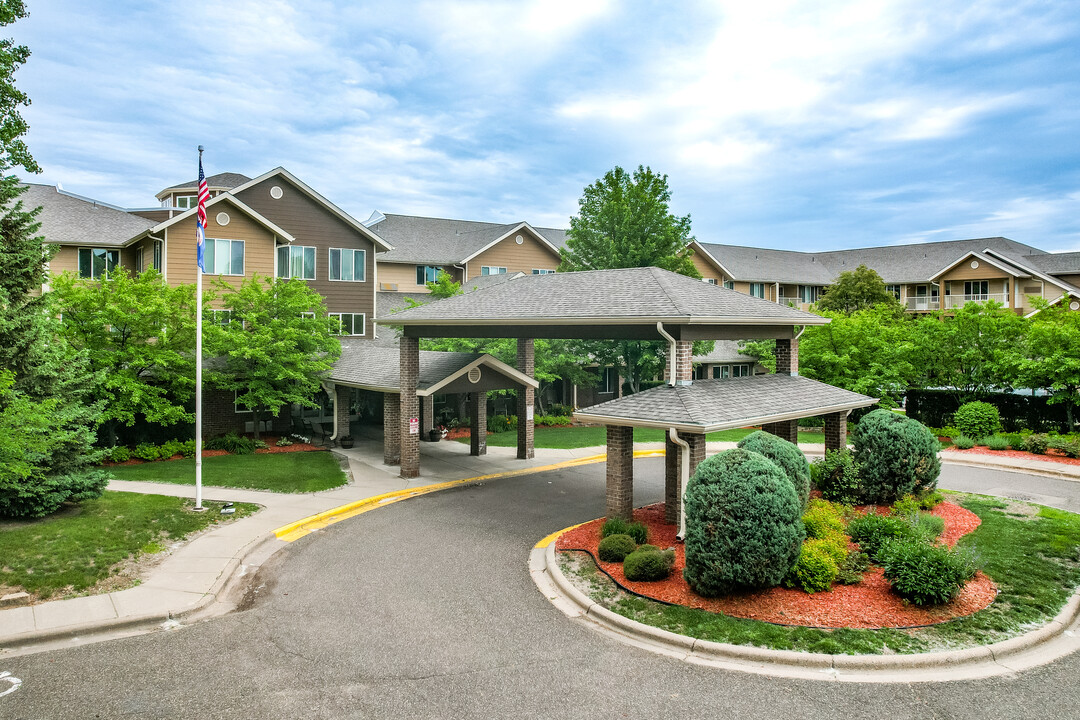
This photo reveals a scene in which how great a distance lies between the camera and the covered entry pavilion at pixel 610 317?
14.9 m

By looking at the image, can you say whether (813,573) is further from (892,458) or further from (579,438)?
(579,438)

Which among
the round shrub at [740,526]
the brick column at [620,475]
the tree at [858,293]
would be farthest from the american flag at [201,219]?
the tree at [858,293]

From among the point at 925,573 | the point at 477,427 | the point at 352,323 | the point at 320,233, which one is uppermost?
the point at 320,233

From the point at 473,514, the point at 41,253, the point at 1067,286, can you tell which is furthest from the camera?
the point at 1067,286

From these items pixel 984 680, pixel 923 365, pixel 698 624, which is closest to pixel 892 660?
pixel 984 680

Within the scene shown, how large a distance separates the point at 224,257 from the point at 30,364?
55.7ft

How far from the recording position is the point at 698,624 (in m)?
9.86

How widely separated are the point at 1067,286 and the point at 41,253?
60.7 meters

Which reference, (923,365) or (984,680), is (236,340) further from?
(923,365)

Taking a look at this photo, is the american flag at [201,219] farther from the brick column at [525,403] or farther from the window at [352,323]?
the window at [352,323]

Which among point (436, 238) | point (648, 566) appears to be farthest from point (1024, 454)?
point (436, 238)

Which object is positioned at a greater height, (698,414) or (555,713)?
(698,414)

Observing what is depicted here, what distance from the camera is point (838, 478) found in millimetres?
16188

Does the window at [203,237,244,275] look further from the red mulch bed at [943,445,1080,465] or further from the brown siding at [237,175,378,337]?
the red mulch bed at [943,445,1080,465]
